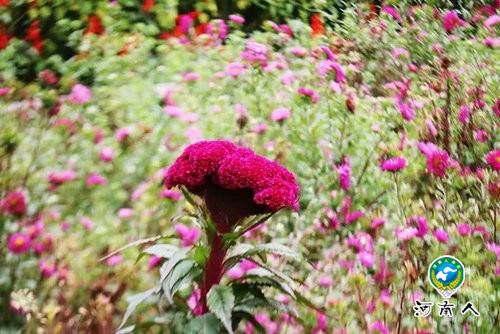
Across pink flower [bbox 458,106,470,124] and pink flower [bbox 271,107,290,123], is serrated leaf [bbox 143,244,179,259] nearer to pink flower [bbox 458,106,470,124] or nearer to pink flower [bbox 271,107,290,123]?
→ pink flower [bbox 271,107,290,123]

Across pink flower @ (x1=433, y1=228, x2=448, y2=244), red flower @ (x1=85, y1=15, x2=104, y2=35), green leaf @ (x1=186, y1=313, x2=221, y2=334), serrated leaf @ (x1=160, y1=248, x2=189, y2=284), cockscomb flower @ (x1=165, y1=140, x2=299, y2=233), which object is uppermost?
cockscomb flower @ (x1=165, y1=140, x2=299, y2=233)

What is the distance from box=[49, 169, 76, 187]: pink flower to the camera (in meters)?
2.56

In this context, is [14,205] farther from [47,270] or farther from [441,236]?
[441,236]

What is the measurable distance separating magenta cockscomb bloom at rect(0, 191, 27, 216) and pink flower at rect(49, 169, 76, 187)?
0.59ft

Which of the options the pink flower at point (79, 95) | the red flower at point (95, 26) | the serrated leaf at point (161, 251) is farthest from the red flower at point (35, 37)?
the serrated leaf at point (161, 251)

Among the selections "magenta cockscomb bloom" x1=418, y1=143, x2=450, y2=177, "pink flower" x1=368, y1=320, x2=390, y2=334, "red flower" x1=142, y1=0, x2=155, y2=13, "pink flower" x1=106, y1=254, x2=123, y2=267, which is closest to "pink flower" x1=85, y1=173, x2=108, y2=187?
"pink flower" x1=106, y1=254, x2=123, y2=267

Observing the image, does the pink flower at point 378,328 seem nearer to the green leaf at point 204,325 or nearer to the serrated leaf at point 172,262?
the green leaf at point 204,325

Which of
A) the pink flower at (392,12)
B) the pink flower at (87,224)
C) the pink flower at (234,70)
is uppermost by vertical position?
the pink flower at (87,224)

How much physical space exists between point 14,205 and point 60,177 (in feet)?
0.90

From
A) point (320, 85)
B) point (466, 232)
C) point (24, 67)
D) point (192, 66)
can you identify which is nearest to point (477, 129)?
point (320, 85)

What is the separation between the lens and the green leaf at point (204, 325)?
5.95 ft

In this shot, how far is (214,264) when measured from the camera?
1859 millimetres

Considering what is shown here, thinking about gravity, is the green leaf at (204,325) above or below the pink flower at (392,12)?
above

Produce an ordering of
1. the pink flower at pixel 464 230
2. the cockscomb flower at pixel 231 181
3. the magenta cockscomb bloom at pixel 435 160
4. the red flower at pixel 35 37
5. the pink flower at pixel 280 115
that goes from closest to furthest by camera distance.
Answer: the cockscomb flower at pixel 231 181
the pink flower at pixel 464 230
the magenta cockscomb bloom at pixel 435 160
the pink flower at pixel 280 115
the red flower at pixel 35 37
